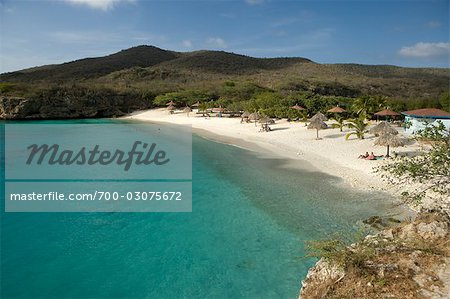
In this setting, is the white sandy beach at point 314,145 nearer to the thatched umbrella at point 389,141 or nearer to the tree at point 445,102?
the thatched umbrella at point 389,141

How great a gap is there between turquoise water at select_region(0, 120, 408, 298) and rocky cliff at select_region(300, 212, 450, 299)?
6.33ft

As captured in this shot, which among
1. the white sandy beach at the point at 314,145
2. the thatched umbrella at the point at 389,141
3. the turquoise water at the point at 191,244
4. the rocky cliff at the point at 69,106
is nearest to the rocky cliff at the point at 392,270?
the turquoise water at the point at 191,244

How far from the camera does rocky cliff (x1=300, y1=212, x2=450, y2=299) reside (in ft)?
19.4

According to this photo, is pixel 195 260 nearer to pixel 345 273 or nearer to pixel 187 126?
pixel 345 273

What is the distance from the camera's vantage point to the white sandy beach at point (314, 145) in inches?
700

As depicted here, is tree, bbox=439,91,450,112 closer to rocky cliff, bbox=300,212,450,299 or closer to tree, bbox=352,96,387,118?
tree, bbox=352,96,387,118

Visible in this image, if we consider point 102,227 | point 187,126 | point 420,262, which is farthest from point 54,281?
point 187,126

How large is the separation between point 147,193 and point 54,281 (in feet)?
25.7

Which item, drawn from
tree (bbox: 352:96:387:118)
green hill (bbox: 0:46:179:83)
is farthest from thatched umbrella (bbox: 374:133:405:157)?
green hill (bbox: 0:46:179:83)

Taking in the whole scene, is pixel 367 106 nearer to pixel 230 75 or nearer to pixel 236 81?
pixel 236 81

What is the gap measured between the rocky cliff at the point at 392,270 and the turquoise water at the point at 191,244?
6.33 ft

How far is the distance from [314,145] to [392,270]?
19.2 m

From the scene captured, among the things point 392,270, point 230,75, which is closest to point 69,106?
point 230,75

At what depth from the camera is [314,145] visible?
25062 millimetres
